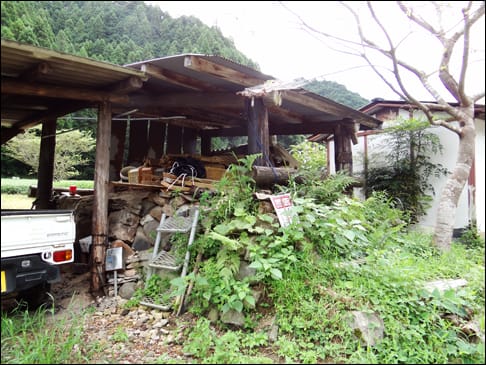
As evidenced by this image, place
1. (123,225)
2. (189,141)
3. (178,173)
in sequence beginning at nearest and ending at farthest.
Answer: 1. (123,225)
2. (178,173)
3. (189,141)

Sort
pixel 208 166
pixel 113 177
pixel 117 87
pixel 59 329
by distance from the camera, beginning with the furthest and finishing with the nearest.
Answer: pixel 113 177
pixel 208 166
pixel 117 87
pixel 59 329

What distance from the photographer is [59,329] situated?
308cm

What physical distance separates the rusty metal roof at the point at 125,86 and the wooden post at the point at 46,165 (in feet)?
1.56

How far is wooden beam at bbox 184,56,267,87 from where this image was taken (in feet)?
13.0

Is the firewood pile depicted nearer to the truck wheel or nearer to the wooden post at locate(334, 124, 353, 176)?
the truck wheel

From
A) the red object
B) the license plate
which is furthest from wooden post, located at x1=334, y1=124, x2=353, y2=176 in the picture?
the license plate

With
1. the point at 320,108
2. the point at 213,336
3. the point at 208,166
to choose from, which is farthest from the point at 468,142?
the point at 213,336

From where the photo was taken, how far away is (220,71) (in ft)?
14.2

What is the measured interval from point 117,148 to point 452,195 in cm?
638

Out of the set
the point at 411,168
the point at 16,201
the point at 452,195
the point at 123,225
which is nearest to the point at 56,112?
the point at 16,201

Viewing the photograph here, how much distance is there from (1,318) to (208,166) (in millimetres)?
3791

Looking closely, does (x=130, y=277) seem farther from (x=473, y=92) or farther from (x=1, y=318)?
(x=473, y=92)

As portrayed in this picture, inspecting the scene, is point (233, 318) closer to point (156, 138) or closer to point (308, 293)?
point (308, 293)

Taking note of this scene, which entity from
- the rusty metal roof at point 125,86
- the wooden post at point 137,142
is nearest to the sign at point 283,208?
the rusty metal roof at point 125,86
